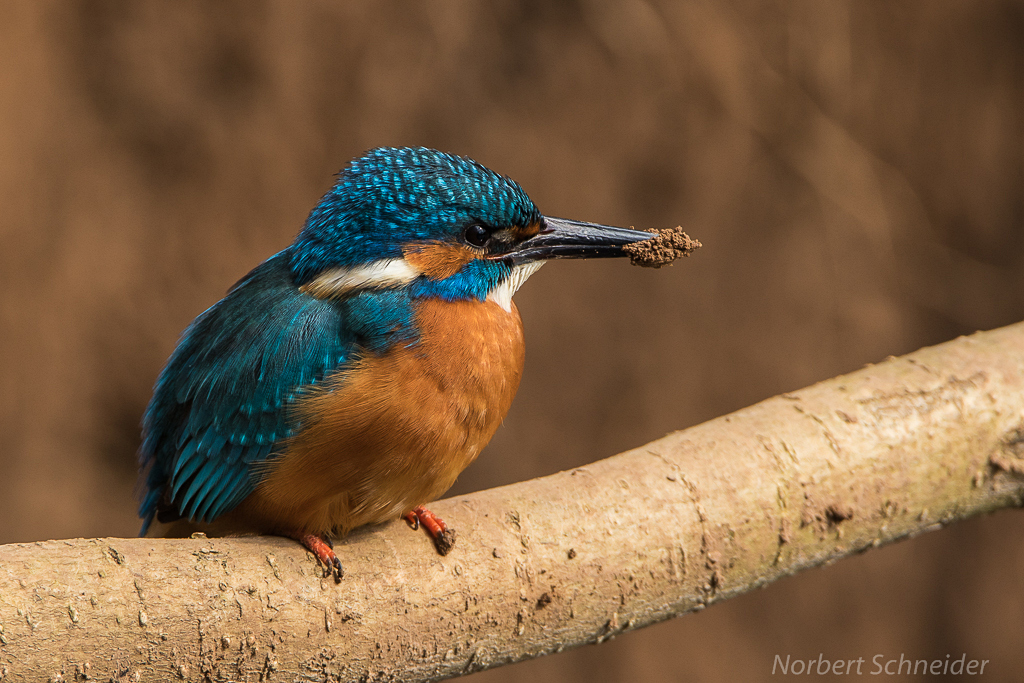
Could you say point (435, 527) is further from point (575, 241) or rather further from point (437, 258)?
point (575, 241)

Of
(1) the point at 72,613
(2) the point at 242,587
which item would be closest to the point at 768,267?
(2) the point at 242,587

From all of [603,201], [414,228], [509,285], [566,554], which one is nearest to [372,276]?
[414,228]

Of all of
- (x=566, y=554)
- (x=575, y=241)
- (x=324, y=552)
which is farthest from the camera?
(x=575, y=241)

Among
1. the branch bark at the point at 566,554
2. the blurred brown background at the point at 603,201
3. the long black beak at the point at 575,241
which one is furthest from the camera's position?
the blurred brown background at the point at 603,201

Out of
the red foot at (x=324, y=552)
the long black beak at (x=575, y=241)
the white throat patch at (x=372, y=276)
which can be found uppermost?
the long black beak at (x=575, y=241)

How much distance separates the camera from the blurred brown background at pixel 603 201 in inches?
111

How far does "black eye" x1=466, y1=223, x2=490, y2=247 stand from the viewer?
164cm

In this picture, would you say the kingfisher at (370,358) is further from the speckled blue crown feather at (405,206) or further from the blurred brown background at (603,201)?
the blurred brown background at (603,201)

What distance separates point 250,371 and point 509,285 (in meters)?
0.52

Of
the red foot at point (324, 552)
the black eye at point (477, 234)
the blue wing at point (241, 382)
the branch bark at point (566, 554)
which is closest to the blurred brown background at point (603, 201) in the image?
the blue wing at point (241, 382)

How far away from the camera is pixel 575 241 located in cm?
174

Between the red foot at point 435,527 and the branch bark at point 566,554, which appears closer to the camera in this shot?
the branch bark at point 566,554

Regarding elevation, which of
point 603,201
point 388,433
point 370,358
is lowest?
point 388,433

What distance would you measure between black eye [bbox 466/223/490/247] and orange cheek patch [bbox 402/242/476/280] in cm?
2
